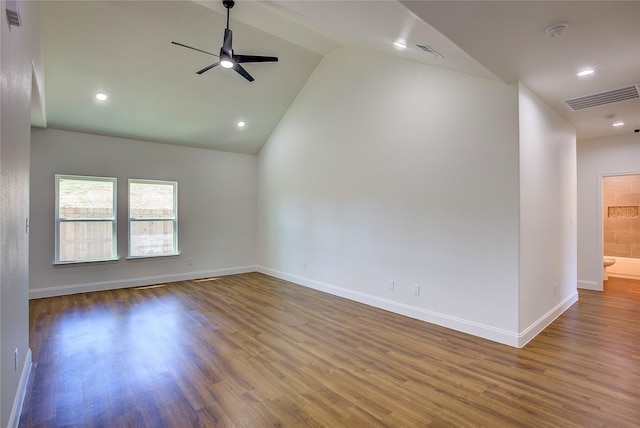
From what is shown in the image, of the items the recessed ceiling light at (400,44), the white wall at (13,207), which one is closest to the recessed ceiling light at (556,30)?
the recessed ceiling light at (400,44)

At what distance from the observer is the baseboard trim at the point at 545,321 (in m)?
3.33

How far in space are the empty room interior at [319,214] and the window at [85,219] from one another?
0.03m

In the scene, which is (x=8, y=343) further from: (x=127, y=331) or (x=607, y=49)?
(x=607, y=49)

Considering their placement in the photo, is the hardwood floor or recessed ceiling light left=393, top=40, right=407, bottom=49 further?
recessed ceiling light left=393, top=40, right=407, bottom=49

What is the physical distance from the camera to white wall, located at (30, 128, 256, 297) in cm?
518

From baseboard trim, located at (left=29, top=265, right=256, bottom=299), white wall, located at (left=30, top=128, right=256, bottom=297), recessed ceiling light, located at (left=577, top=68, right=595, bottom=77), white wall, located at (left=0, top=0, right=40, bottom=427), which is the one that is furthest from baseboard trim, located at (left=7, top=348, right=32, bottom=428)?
recessed ceiling light, located at (left=577, top=68, right=595, bottom=77)

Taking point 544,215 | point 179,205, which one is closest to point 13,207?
point 179,205

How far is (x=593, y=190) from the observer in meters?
A: 5.71

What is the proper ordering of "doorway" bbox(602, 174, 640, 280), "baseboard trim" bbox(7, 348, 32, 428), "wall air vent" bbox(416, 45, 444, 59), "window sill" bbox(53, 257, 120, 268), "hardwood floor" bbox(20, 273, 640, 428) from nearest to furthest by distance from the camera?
"baseboard trim" bbox(7, 348, 32, 428) → "hardwood floor" bbox(20, 273, 640, 428) → "wall air vent" bbox(416, 45, 444, 59) → "window sill" bbox(53, 257, 120, 268) → "doorway" bbox(602, 174, 640, 280)

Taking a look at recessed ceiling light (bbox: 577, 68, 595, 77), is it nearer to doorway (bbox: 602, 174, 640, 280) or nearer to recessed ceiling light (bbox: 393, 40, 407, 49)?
recessed ceiling light (bbox: 393, 40, 407, 49)

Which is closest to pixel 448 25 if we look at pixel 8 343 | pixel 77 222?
pixel 8 343

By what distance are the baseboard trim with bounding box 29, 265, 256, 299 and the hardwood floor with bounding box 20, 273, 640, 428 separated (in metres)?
0.70

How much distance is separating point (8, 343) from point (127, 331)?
2.01 meters

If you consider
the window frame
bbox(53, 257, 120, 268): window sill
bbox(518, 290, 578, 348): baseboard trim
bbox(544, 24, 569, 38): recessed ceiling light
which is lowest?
bbox(518, 290, 578, 348): baseboard trim
